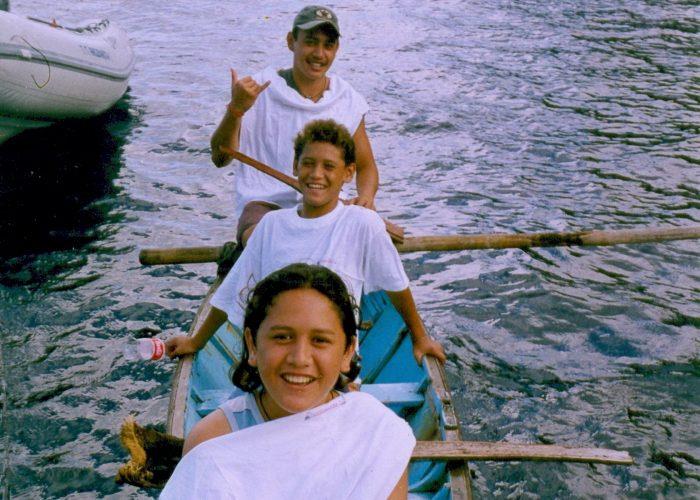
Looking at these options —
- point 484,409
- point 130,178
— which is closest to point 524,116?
point 130,178

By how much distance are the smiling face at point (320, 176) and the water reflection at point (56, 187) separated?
12.1ft

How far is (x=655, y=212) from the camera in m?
7.43

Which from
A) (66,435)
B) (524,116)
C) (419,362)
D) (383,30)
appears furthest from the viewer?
(383,30)

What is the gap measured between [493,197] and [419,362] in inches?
168

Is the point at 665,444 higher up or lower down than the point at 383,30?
lower down

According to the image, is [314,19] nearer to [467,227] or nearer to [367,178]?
[367,178]

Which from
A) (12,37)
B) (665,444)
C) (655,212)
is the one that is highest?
(12,37)

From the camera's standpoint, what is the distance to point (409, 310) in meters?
3.81

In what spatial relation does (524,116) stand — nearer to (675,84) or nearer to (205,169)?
(675,84)

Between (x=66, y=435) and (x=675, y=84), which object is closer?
(x=66, y=435)

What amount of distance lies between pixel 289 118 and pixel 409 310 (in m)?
1.55

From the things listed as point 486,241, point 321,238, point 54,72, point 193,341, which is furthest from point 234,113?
point 54,72

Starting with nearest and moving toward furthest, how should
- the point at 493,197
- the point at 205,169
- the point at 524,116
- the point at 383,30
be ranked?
the point at 493,197 < the point at 205,169 < the point at 524,116 < the point at 383,30

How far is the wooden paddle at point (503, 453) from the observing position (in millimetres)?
3146
